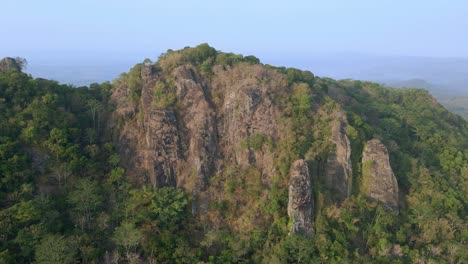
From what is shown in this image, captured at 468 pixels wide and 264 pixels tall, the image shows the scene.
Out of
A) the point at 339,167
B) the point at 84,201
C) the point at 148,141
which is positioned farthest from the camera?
the point at 148,141

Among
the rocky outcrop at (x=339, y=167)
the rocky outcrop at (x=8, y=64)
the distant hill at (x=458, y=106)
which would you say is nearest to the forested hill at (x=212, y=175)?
the rocky outcrop at (x=339, y=167)

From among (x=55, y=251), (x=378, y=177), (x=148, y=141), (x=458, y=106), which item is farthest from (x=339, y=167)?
(x=458, y=106)

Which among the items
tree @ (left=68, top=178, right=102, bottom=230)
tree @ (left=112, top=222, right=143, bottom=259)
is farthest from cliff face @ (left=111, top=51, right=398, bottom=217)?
tree @ (left=112, top=222, right=143, bottom=259)

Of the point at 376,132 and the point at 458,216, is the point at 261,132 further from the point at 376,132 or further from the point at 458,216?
the point at 458,216

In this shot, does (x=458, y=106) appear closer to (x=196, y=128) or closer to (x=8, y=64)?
(x=196, y=128)

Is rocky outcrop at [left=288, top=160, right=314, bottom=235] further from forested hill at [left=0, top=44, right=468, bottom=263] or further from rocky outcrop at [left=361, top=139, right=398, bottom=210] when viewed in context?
rocky outcrop at [left=361, top=139, right=398, bottom=210]
